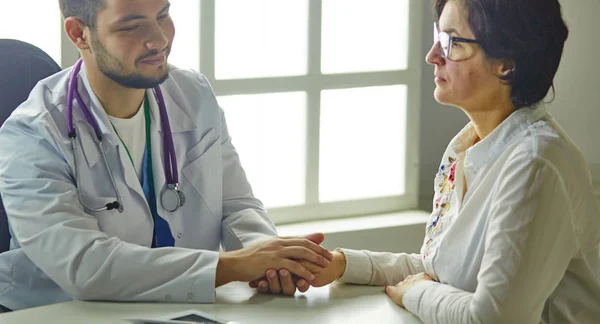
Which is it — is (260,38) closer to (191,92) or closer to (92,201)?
(191,92)

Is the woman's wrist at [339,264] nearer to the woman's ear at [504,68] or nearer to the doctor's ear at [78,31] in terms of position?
the woman's ear at [504,68]

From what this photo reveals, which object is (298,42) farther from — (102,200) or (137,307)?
(137,307)

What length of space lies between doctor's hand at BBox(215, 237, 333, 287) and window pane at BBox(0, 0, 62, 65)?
4.18ft

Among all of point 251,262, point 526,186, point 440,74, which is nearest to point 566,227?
point 526,186

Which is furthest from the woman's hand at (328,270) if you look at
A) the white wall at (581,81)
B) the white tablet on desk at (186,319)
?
the white wall at (581,81)

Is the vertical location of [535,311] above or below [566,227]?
below

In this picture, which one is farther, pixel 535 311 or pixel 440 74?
pixel 440 74

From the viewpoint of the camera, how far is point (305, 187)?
12.2 ft

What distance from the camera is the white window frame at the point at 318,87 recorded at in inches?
135

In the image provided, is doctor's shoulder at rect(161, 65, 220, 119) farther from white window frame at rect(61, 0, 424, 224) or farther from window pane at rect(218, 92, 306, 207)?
window pane at rect(218, 92, 306, 207)

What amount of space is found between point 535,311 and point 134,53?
1.21 metres

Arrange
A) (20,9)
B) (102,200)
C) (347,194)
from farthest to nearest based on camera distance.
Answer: (347,194) → (20,9) → (102,200)

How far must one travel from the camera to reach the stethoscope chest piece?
8.05 ft

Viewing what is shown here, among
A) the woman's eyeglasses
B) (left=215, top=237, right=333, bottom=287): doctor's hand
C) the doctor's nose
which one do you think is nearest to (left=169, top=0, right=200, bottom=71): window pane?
the doctor's nose
